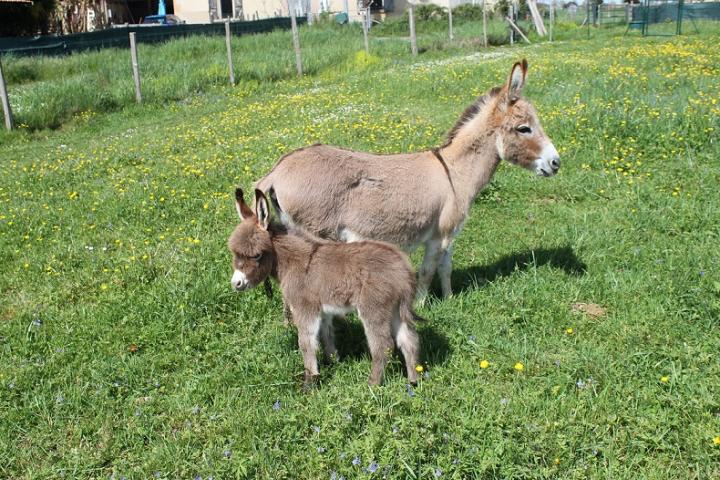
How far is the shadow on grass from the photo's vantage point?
18.3ft

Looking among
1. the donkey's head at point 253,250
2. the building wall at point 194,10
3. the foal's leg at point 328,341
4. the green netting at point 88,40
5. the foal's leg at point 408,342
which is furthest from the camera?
the building wall at point 194,10

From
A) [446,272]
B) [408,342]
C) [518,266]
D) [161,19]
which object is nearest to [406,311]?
[408,342]

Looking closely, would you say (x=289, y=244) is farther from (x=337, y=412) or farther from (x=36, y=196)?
(x=36, y=196)

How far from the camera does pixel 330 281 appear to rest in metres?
4.01

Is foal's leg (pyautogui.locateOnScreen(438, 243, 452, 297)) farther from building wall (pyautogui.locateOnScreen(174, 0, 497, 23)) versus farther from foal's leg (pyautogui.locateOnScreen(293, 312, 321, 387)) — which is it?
building wall (pyautogui.locateOnScreen(174, 0, 497, 23))

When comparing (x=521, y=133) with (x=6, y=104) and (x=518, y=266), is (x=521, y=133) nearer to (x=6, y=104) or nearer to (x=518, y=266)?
(x=518, y=266)

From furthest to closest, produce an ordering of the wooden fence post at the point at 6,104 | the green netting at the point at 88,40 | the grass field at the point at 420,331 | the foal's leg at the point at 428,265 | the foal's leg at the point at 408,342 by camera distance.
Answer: the green netting at the point at 88,40 < the wooden fence post at the point at 6,104 < the foal's leg at the point at 428,265 < the foal's leg at the point at 408,342 < the grass field at the point at 420,331

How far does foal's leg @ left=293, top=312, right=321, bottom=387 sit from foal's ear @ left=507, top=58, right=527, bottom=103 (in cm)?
269

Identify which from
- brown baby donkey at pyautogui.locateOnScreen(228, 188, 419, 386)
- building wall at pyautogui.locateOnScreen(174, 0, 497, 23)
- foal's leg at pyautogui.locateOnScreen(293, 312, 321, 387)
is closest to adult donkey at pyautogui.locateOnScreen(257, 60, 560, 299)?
brown baby donkey at pyautogui.locateOnScreen(228, 188, 419, 386)

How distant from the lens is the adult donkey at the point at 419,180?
4805mm

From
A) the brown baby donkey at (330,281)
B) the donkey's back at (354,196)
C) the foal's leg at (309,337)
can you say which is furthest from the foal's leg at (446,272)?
the foal's leg at (309,337)

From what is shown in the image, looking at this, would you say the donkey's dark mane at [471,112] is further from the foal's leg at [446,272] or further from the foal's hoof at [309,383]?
the foal's hoof at [309,383]

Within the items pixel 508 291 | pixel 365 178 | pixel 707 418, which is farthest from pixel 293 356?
pixel 707 418

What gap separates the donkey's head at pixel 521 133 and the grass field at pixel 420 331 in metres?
0.99
